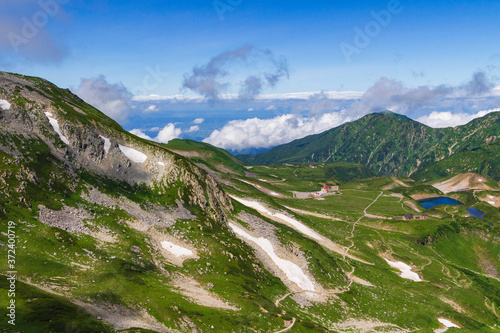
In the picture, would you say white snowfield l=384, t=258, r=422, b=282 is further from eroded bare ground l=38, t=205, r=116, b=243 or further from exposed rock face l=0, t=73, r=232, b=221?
eroded bare ground l=38, t=205, r=116, b=243

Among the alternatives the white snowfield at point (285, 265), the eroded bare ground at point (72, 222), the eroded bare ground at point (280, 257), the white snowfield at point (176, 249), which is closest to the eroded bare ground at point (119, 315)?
the eroded bare ground at point (72, 222)

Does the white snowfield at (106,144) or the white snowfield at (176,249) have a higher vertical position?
the white snowfield at (106,144)

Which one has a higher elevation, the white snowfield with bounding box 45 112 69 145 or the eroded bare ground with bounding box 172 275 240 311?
the white snowfield with bounding box 45 112 69 145

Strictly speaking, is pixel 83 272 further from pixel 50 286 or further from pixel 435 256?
Result: pixel 435 256

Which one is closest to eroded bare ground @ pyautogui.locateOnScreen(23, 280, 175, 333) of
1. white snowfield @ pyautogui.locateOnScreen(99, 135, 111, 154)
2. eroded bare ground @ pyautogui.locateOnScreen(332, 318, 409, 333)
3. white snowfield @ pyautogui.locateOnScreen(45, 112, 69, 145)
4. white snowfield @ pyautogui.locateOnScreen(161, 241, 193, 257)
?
white snowfield @ pyautogui.locateOnScreen(161, 241, 193, 257)

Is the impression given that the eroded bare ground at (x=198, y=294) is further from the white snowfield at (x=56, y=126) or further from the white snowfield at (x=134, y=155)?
the white snowfield at (x=56, y=126)

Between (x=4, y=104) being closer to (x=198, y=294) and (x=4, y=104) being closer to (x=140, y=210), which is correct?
(x=140, y=210)

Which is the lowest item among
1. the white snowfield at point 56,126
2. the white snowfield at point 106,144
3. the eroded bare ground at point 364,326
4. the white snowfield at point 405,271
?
the white snowfield at point 405,271
